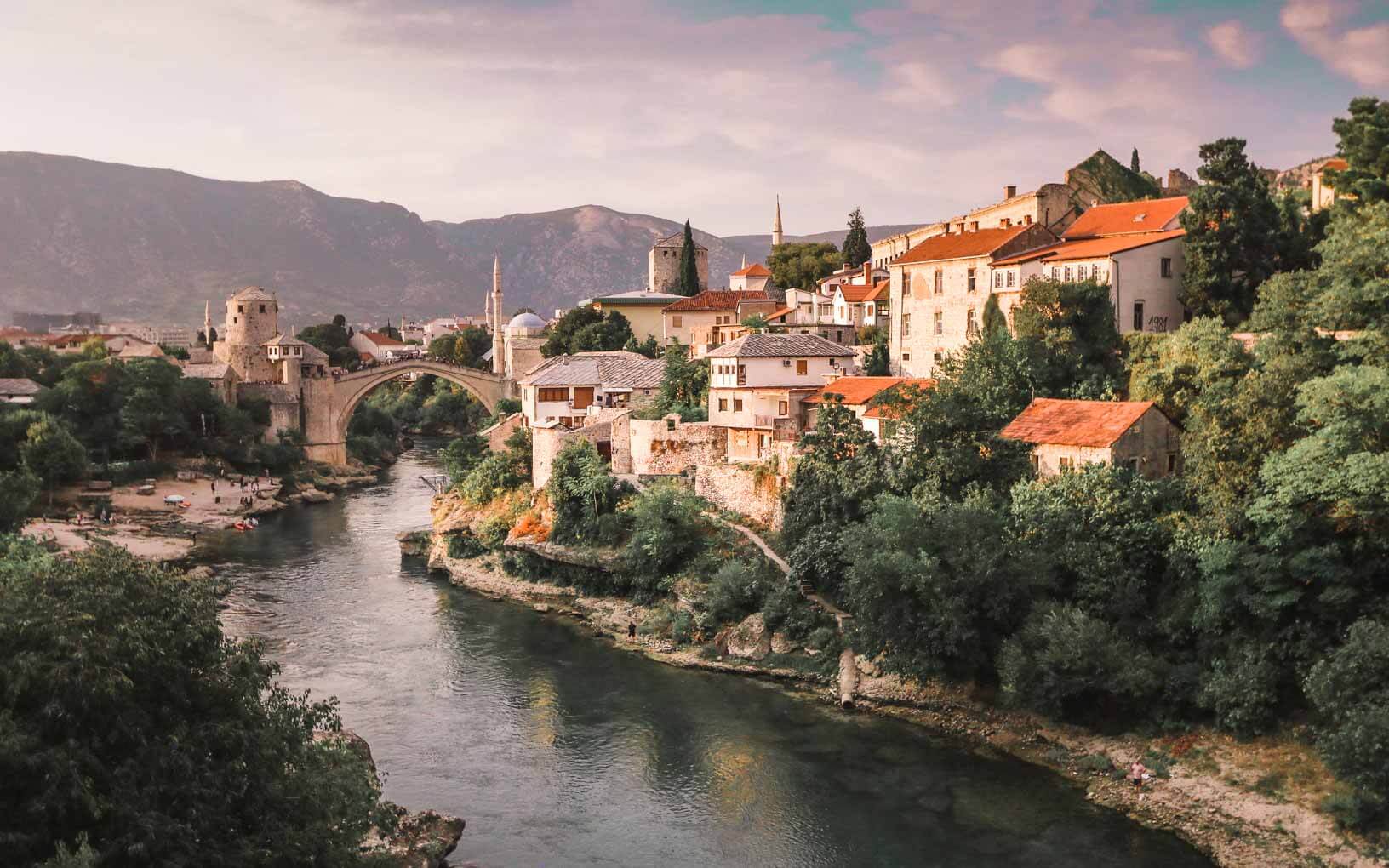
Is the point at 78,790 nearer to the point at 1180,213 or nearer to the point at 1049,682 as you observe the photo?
the point at 1049,682

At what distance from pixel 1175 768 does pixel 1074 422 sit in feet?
27.7

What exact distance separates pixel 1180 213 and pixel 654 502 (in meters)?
16.5

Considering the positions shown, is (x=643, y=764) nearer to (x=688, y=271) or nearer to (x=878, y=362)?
(x=878, y=362)

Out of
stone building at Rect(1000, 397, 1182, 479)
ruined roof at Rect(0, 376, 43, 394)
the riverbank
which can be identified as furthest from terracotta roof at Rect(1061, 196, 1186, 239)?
ruined roof at Rect(0, 376, 43, 394)

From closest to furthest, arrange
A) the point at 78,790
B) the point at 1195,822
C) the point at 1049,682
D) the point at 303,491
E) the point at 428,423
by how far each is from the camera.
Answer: the point at 78,790, the point at 1195,822, the point at 1049,682, the point at 303,491, the point at 428,423

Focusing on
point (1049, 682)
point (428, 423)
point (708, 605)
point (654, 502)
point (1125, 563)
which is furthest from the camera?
point (428, 423)

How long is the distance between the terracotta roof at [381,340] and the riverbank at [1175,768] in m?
86.6

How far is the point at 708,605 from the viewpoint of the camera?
2789 cm

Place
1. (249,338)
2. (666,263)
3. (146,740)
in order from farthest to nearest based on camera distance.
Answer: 1. (666,263)
2. (249,338)
3. (146,740)

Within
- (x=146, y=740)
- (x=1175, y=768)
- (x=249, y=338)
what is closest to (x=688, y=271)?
(x=249, y=338)

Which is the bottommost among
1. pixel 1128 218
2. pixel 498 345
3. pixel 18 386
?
pixel 18 386

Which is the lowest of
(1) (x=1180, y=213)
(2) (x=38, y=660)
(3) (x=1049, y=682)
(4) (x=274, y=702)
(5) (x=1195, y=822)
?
(5) (x=1195, y=822)

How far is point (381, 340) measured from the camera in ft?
358

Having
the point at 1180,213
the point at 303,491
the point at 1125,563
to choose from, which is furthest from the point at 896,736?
the point at 303,491
